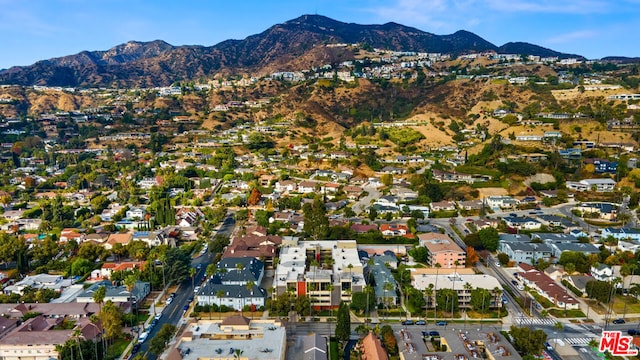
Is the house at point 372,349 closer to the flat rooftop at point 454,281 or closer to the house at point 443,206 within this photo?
the flat rooftop at point 454,281

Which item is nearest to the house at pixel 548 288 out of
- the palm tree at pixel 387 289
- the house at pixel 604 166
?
the palm tree at pixel 387 289

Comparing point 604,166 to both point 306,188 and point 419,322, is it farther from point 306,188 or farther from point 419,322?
point 419,322

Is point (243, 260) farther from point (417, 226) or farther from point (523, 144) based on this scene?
point (523, 144)

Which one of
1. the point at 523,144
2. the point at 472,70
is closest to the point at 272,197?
the point at 523,144

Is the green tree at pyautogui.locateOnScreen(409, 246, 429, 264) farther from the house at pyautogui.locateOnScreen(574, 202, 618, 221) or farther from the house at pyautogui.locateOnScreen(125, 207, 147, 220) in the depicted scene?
the house at pyautogui.locateOnScreen(125, 207, 147, 220)

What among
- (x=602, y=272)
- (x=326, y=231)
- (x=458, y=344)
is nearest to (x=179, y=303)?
(x=326, y=231)

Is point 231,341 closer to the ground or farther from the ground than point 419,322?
farther from the ground
